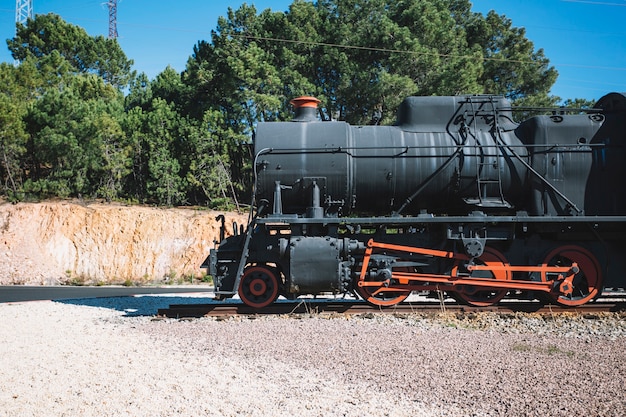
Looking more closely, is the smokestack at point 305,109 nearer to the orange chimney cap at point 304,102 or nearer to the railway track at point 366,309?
the orange chimney cap at point 304,102

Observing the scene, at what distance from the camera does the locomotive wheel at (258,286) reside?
8.64 meters

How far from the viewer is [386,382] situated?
4.59 metres

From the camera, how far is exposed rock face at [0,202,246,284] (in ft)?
66.7

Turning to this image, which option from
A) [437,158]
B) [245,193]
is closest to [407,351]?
[437,158]

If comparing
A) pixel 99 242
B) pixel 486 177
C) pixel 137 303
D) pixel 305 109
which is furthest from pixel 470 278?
pixel 99 242

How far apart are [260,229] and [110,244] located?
14.6m

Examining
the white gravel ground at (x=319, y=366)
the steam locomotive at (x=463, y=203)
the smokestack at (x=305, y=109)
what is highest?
the smokestack at (x=305, y=109)

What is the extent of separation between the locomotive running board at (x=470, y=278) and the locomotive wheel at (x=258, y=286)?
5.18 ft

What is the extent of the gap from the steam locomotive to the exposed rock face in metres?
12.8

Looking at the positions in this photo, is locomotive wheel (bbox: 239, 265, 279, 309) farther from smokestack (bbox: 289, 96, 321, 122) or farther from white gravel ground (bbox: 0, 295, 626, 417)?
smokestack (bbox: 289, 96, 321, 122)

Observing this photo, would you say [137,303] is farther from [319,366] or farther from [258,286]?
[319,366]

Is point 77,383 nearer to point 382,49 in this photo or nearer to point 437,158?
point 437,158

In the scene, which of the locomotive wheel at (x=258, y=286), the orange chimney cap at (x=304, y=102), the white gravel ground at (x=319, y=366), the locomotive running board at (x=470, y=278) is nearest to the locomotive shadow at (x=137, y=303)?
the locomotive wheel at (x=258, y=286)

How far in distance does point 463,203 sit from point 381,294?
2.30 meters
